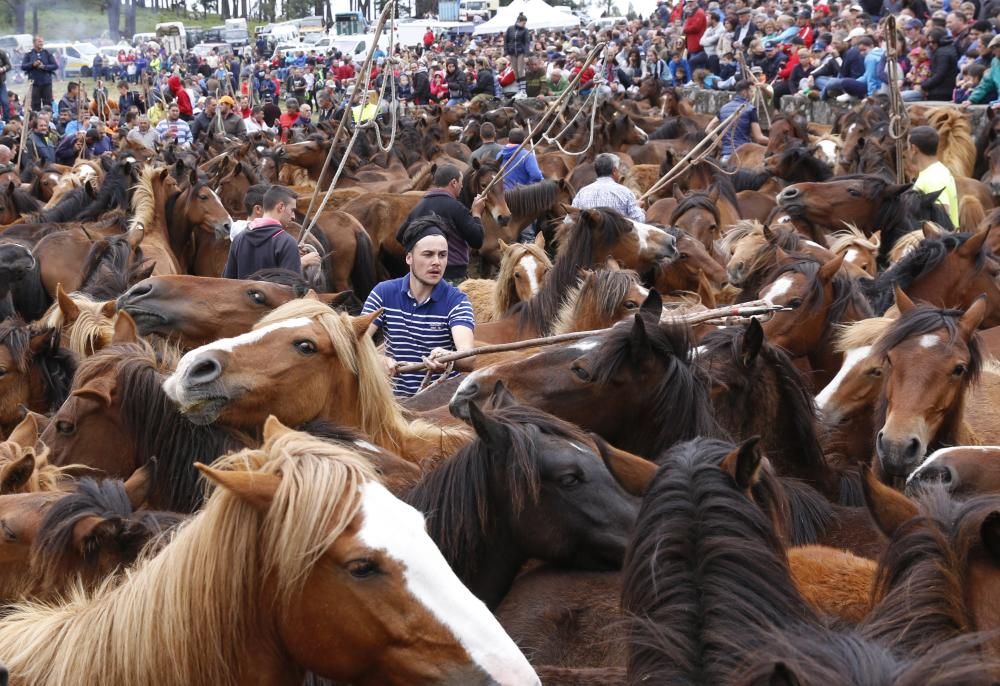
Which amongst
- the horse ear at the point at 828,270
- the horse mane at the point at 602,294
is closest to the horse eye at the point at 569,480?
the horse mane at the point at 602,294

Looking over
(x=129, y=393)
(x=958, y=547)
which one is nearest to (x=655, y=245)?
(x=129, y=393)

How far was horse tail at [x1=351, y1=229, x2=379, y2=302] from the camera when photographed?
11719 mm

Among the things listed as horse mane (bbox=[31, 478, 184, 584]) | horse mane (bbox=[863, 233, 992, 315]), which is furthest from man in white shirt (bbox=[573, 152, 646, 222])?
horse mane (bbox=[31, 478, 184, 584])

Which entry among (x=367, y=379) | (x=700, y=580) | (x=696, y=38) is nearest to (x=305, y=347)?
(x=367, y=379)

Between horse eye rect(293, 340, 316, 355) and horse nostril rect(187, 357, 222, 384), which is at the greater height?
horse eye rect(293, 340, 316, 355)

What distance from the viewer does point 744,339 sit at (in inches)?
184

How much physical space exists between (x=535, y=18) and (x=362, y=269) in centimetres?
3456

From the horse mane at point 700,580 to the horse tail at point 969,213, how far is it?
8497mm

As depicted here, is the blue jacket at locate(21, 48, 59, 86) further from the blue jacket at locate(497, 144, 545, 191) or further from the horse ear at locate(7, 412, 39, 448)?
the horse ear at locate(7, 412, 39, 448)

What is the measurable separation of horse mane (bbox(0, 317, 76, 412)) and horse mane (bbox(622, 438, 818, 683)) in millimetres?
4001

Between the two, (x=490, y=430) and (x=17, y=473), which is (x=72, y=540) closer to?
(x=17, y=473)

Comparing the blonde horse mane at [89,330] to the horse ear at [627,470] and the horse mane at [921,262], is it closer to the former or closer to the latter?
the horse ear at [627,470]

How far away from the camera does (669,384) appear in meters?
4.24

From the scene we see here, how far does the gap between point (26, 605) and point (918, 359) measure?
3.37m
